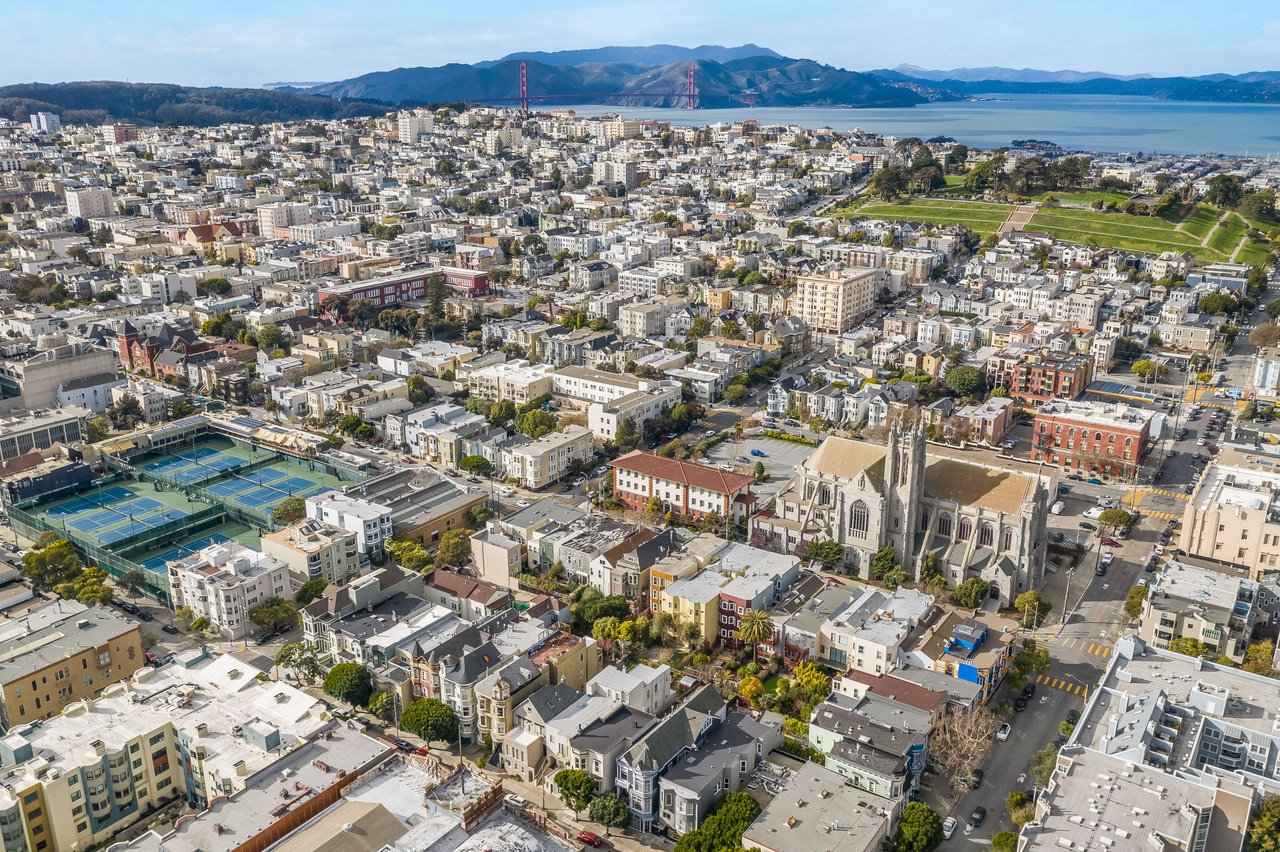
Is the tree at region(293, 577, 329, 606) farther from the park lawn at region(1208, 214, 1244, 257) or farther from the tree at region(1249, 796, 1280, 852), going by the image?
the park lawn at region(1208, 214, 1244, 257)

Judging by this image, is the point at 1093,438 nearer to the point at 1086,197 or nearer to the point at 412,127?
the point at 1086,197

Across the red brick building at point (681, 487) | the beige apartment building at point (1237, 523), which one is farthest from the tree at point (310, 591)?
the beige apartment building at point (1237, 523)

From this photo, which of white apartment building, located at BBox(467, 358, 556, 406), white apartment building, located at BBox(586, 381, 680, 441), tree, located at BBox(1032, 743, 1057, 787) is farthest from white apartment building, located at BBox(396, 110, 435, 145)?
tree, located at BBox(1032, 743, 1057, 787)

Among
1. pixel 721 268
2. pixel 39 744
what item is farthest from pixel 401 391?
pixel 721 268

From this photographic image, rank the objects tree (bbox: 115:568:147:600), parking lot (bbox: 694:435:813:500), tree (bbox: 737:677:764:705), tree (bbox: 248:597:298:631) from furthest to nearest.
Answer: parking lot (bbox: 694:435:813:500) → tree (bbox: 115:568:147:600) → tree (bbox: 248:597:298:631) → tree (bbox: 737:677:764:705)

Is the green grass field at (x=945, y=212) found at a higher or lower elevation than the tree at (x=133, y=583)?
higher

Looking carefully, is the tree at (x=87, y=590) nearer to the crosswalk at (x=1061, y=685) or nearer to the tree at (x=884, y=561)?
the tree at (x=884, y=561)

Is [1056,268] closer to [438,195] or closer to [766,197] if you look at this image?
[766,197]

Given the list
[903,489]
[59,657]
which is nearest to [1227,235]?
[903,489]
